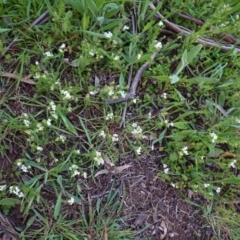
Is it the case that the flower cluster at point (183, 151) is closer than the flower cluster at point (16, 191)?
No

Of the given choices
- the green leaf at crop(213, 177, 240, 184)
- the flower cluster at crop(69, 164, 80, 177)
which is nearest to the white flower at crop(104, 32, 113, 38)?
the flower cluster at crop(69, 164, 80, 177)

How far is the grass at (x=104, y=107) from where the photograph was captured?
1.76m

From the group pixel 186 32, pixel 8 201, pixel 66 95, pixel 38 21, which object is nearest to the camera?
pixel 8 201

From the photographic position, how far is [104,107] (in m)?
1.88

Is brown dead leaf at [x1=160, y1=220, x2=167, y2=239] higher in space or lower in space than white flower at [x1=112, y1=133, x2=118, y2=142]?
lower

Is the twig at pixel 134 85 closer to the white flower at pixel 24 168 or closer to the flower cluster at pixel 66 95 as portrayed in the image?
the flower cluster at pixel 66 95

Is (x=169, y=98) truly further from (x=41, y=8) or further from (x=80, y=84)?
(x=41, y=8)

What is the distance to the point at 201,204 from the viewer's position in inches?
76.9

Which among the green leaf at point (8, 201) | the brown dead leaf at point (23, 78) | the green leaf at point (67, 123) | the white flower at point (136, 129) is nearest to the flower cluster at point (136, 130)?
the white flower at point (136, 129)

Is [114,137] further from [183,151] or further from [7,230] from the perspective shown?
[7,230]

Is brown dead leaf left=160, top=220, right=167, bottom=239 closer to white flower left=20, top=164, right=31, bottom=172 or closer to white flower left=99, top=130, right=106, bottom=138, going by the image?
white flower left=99, top=130, right=106, bottom=138

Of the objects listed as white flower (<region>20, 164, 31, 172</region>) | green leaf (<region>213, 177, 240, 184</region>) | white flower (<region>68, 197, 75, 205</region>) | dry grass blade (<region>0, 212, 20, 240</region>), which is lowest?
green leaf (<region>213, 177, 240, 184</region>)

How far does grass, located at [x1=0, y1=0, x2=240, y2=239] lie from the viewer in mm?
1756

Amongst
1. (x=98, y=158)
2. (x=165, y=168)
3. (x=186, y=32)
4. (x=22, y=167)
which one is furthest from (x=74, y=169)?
(x=186, y=32)
